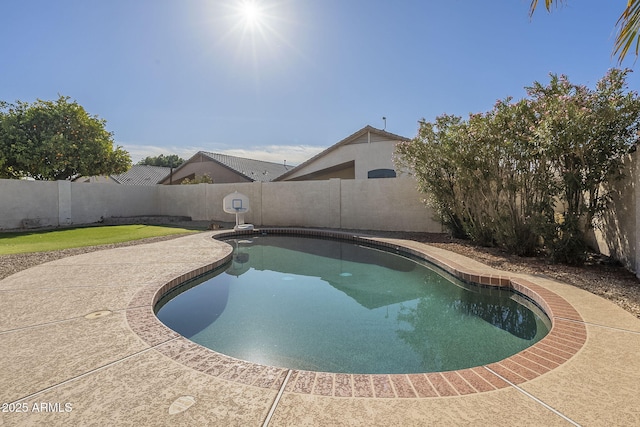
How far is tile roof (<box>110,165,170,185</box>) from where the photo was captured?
112ft

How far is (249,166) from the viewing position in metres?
32.7

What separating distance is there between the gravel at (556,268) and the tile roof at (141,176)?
94.1 ft

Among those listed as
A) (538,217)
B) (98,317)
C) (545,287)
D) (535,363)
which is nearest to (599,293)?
(545,287)

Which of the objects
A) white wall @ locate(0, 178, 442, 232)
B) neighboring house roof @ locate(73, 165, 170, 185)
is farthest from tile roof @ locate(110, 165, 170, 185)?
white wall @ locate(0, 178, 442, 232)

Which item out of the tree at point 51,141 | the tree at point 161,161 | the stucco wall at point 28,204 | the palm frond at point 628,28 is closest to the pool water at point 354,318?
the palm frond at point 628,28

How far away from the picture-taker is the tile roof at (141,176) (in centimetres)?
3409

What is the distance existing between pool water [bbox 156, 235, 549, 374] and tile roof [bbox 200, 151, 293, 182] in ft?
75.2

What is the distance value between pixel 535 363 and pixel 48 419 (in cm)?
390

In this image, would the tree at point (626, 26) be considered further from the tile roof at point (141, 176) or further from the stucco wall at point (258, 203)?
the tile roof at point (141, 176)

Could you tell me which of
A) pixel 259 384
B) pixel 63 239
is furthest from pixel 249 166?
pixel 259 384

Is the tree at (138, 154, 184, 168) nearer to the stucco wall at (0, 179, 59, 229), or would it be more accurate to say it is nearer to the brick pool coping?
the stucco wall at (0, 179, 59, 229)

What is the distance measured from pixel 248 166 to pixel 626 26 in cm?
3077

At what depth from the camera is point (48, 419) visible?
212 centimetres

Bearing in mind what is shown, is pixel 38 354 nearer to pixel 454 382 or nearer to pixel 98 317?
pixel 98 317
